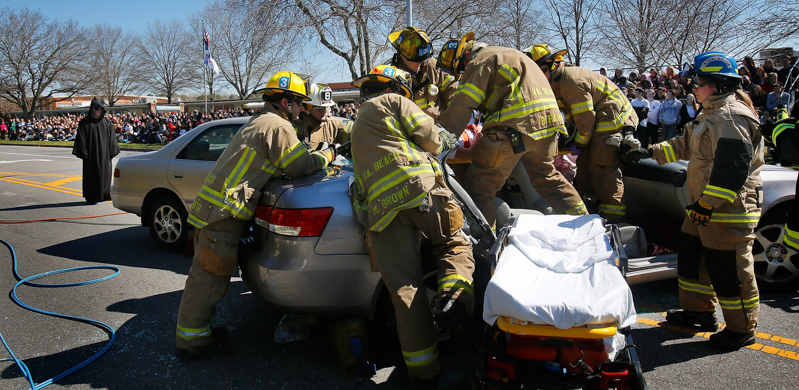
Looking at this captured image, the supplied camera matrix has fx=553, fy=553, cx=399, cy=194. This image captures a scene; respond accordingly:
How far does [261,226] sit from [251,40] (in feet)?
58.0

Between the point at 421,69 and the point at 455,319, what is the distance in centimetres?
299

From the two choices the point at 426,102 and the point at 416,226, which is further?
the point at 426,102

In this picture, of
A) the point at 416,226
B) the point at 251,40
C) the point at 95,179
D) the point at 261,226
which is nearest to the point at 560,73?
the point at 416,226

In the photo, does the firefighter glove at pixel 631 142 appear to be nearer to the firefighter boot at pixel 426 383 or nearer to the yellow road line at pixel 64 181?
the firefighter boot at pixel 426 383

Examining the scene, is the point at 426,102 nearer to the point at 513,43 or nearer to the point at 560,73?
the point at 560,73

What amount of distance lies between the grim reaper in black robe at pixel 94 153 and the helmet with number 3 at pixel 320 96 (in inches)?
255

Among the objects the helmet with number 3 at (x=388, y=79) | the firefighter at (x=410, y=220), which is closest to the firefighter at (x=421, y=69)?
the helmet with number 3 at (x=388, y=79)

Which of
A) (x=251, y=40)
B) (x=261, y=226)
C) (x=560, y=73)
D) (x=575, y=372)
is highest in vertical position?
(x=251, y=40)

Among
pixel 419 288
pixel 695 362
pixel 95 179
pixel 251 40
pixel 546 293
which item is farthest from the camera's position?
pixel 251 40

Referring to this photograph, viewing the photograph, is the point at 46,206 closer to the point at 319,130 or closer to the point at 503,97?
the point at 319,130

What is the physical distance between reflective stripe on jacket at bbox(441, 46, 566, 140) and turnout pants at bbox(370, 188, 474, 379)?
3.14ft

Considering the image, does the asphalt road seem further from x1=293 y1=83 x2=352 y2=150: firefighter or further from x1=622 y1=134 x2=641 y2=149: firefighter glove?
x1=293 y1=83 x2=352 y2=150: firefighter

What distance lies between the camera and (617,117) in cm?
502

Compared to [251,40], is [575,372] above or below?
below
